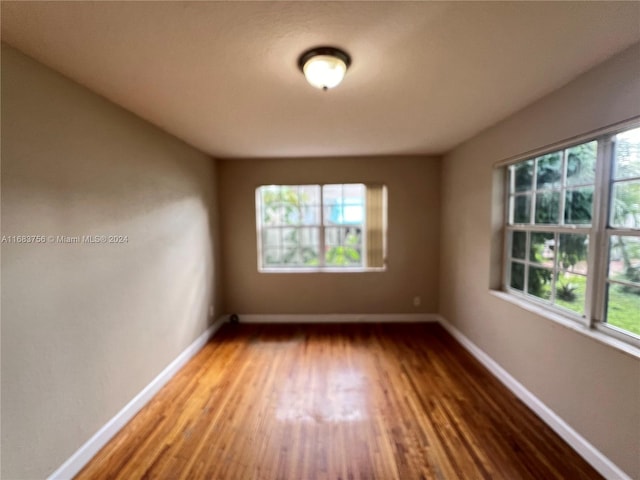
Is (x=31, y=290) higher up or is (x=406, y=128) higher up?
(x=406, y=128)

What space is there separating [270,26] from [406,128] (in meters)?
1.73

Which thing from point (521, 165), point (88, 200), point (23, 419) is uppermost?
point (521, 165)

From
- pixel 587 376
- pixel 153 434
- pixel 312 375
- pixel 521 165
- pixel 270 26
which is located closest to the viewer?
pixel 270 26

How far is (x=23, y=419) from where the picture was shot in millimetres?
1357

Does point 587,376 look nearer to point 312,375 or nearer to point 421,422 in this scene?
point 421,422

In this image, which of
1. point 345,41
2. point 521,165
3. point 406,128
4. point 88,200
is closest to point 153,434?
point 88,200

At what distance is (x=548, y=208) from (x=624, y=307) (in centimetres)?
85

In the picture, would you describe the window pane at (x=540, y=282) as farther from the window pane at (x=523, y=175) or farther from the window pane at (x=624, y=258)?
the window pane at (x=523, y=175)

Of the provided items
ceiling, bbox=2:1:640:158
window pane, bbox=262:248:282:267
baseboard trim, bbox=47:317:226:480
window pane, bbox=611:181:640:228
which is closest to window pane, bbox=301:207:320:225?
window pane, bbox=262:248:282:267

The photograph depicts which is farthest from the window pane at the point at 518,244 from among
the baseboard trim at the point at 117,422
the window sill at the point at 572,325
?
the baseboard trim at the point at 117,422

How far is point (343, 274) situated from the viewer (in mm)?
3877

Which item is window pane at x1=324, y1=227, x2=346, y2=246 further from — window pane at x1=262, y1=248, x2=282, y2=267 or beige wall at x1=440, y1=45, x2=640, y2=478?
beige wall at x1=440, y1=45, x2=640, y2=478

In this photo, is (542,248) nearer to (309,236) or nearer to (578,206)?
(578,206)

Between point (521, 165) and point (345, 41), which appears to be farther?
point (521, 165)
